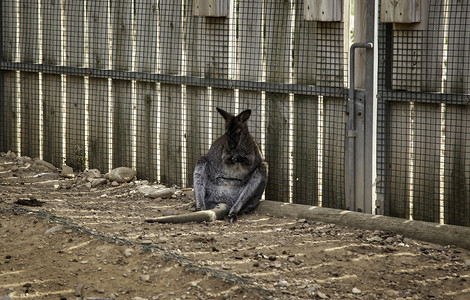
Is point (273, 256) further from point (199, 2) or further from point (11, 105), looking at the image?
point (11, 105)

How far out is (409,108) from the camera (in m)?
7.76

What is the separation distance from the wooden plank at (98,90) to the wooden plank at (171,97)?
93 cm

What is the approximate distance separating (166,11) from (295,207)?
320cm

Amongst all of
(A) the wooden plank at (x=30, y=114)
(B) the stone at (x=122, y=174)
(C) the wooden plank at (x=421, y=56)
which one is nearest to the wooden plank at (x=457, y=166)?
(C) the wooden plank at (x=421, y=56)

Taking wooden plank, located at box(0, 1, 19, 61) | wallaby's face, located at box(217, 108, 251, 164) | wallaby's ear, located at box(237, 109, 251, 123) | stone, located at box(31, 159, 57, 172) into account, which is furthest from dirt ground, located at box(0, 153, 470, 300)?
wooden plank, located at box(0, 1, 19, 61)

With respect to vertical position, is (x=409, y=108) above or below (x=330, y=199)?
above

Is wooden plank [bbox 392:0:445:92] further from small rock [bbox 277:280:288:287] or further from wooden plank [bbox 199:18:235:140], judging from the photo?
small rock [bbox 277:280:288:287]

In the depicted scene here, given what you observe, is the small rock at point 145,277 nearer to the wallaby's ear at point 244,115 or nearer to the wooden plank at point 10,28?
the wallaby's ear at point 244,115

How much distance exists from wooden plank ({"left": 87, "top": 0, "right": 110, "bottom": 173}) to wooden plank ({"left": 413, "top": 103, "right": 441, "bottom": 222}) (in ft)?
14.6

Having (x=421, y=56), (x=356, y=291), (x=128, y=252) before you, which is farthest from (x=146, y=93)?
(x=356, y=291)

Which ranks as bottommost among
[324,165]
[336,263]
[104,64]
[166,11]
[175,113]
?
[336,263]

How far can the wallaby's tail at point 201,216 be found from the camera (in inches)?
310

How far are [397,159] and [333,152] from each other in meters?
0.81

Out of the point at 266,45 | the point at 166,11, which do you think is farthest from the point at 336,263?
the point at 166,11
